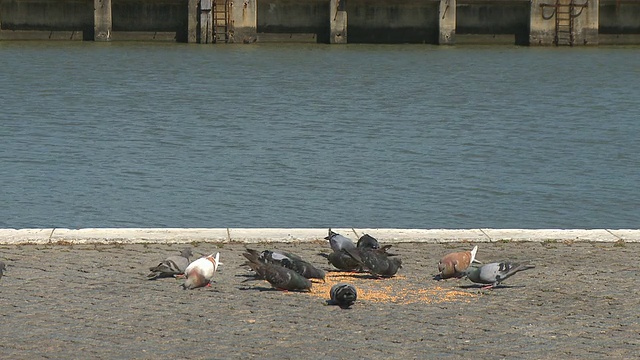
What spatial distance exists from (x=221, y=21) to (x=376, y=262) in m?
51.5

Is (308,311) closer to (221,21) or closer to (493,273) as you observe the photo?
(493,273)

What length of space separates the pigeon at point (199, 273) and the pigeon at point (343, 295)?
1.30 metres

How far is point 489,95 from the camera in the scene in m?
48.3

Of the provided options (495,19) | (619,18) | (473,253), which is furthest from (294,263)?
(619,18)

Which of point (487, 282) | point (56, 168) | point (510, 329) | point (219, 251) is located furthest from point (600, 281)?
point (56, 168)

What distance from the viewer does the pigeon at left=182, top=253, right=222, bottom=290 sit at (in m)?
12.0

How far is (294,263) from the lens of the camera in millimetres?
12422

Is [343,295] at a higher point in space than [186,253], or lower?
lower

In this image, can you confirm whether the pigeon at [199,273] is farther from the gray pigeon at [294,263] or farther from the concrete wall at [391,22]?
the concrete wall at [391,22]

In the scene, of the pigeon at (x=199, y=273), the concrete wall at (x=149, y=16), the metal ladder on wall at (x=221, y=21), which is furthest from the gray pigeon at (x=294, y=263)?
the concrete wall at (x=149, y=16)

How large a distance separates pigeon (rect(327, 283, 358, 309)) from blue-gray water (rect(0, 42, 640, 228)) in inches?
424

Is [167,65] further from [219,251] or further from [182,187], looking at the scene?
[219,251]

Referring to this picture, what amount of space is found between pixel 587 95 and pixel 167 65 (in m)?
19.2

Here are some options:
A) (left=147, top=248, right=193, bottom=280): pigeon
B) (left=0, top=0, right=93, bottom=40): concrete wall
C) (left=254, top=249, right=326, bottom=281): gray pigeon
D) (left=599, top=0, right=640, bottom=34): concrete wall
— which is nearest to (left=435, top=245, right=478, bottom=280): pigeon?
(left=254, top=249, right=326, bottom=281): gray pigeon
